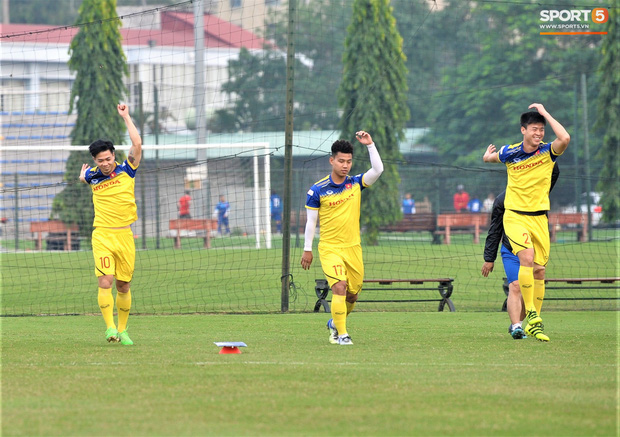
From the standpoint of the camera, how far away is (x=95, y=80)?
34.4 metres

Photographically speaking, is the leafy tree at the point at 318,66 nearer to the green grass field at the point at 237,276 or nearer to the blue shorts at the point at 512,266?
the green grass field at the point at 237,276

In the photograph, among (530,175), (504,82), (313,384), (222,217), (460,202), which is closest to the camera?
(313,384)

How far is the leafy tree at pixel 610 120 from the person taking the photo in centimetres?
3170

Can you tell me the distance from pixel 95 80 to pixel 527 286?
27080 mm

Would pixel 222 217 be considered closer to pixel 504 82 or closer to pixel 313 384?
pixel 313 384

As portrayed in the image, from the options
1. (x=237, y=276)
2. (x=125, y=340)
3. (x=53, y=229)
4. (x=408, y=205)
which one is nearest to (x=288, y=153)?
(x=125, y=340)

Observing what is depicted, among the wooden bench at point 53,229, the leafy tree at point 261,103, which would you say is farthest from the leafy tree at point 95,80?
the leafy tree at point 261,103

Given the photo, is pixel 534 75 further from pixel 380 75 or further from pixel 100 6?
pixel 100 6

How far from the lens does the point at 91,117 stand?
113ft

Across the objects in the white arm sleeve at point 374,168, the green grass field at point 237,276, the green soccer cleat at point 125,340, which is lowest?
the green grass field at point 237,276

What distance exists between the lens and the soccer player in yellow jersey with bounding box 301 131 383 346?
32.5ft

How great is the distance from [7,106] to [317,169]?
18.8m

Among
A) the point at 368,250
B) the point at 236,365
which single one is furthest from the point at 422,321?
the point at 368,250

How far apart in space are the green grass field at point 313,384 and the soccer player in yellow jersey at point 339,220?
75 centimetres
